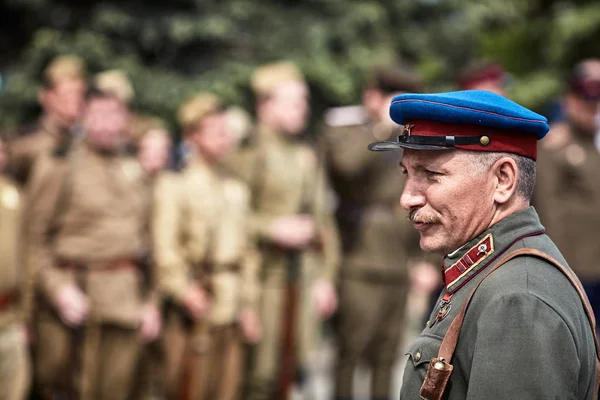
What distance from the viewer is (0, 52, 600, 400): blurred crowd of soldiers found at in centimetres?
611

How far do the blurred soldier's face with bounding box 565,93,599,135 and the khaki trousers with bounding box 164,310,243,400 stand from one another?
3.03m

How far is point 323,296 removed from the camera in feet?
23.4

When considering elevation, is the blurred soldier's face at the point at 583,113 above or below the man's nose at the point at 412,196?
above

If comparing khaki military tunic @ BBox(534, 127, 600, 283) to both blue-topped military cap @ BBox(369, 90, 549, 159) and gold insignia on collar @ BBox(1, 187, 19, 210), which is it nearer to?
gold insignia on collar @ BBox(1, 187, 19, 210)

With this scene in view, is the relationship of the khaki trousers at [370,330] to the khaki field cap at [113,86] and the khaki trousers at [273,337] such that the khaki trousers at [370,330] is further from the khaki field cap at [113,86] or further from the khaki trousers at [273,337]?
the khaki field cap at [113,86]

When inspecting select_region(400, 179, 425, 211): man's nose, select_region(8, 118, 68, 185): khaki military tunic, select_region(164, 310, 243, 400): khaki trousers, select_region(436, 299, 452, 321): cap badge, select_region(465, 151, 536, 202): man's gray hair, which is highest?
select_region(8, 118, 68, 185): khaki military tunic

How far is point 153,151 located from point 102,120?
2.81 metres

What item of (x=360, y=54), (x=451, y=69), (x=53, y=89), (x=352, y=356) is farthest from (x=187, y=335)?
(x=451, y=69)

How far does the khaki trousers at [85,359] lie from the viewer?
6.05 metres

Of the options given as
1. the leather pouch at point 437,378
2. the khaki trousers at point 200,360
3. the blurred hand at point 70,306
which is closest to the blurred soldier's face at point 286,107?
the khaki trousers at point 200,360

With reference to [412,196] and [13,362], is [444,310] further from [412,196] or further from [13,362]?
[13,362]

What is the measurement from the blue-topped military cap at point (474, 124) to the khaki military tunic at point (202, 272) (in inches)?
159

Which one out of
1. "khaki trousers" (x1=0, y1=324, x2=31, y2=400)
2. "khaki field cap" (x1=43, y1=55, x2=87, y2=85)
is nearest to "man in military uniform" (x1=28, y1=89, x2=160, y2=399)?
"khaki trousers" (x1=0, y1=324, x2=31, y2=400)

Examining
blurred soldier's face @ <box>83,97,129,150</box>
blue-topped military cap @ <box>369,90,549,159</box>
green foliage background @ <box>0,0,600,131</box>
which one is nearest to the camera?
blue-topped military cap @ <box>369,90,549,159</box>
